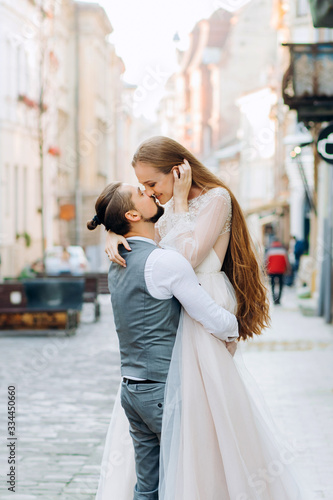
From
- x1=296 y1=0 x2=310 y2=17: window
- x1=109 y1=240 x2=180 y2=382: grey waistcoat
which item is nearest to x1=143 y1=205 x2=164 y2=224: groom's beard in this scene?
x1=109 y1=240 x2=180 y2=382: grey waistcoat

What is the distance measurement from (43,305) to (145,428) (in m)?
11.7

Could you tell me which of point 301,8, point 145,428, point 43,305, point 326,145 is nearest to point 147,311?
point 145,428

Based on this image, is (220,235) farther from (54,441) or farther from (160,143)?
(54,441)

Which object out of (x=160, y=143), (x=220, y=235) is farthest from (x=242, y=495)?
(x=160, y=143)

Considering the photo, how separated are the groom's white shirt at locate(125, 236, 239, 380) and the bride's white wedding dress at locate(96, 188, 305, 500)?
0.08 meters

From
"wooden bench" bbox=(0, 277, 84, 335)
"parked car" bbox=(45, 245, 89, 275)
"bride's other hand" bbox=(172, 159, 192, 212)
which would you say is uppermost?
"bride's other hand" bbox=(172, 159, 192, 212)

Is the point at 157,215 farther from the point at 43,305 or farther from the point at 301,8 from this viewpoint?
the point at 301,8

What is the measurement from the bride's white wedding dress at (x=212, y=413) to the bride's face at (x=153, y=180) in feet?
0.43

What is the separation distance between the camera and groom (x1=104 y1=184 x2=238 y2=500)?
3.60 m

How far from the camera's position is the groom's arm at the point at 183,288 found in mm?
3570

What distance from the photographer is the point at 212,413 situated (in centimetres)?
369

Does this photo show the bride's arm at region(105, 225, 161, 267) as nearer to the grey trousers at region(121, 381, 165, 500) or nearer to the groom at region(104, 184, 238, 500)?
the groom at region(104, 184, 238, 500)

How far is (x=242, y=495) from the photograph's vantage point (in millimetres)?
3676

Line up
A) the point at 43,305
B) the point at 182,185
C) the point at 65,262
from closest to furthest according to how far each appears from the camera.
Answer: the point at 182,185 < the point at 43,305 < the point at 65,262
